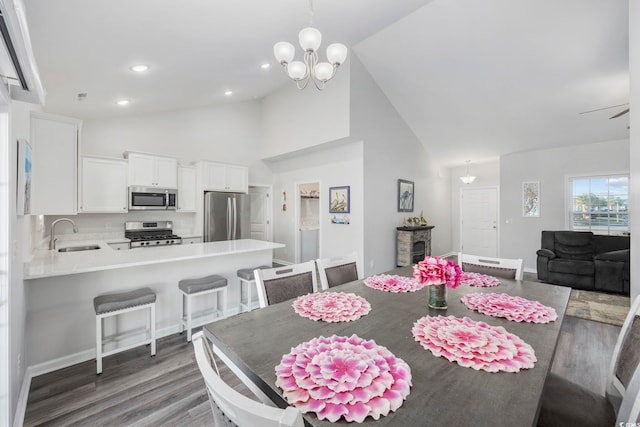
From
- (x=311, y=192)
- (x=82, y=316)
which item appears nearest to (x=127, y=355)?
(x=82, y=316)

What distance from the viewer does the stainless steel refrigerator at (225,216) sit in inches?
202

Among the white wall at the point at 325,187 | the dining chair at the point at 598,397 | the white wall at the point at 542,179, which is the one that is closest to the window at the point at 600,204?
the white wall at the point at 542,179

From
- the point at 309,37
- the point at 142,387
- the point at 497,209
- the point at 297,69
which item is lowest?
the point at 142,387

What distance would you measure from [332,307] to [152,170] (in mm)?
4402

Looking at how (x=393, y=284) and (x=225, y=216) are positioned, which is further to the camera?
(x=225, y=216)

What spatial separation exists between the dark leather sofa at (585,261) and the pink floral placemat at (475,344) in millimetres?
4760

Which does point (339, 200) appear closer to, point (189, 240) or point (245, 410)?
point (189, 240)

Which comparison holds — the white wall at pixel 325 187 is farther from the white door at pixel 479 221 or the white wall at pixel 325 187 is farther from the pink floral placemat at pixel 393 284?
→ the white door at pixel 479 221

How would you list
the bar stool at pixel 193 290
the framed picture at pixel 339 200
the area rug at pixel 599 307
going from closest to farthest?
the bar stool at pixel 193 290
the area rug at pixel 599 307
the framed picture at pixel 339 200

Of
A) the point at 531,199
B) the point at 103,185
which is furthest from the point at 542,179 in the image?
the point at 103,185

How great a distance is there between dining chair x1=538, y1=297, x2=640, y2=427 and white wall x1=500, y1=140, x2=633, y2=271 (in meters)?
5.59

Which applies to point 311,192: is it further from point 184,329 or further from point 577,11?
point 577,11

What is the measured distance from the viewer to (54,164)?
7.68 feet

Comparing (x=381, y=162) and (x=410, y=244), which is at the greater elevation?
(x=381, y=162)
